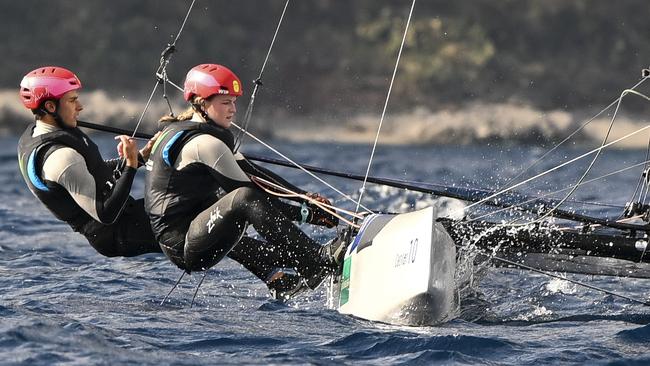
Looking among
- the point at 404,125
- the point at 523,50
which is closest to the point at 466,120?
the point at 404,125

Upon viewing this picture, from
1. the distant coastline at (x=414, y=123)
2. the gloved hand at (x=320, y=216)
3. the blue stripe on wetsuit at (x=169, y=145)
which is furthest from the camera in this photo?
the distant coastline at (x=414, y=123)

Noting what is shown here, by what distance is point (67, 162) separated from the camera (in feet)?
17.7

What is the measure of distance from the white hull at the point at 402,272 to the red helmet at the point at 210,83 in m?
0.91

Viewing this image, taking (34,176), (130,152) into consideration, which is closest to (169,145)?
(130,152)

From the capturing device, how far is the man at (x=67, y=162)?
538cm

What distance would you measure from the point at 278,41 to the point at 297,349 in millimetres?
30917

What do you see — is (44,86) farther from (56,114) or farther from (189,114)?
(189,114)

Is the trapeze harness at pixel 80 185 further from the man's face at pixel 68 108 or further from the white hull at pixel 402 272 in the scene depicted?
the white hull at pixel 402 272

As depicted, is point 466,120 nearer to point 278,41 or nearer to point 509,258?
point 278,41

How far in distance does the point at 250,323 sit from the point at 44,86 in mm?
1466

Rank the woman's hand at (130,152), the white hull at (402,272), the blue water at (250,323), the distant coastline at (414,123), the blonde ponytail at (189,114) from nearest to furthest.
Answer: the blue water at (250,323) < the white hull at (402,272) < the woman's hand at (130,152) < the blonde ponytail at (189,114) < the distant coastline at (414,123)

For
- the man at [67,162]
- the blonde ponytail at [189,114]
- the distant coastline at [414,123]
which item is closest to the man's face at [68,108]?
the man at [67,162]

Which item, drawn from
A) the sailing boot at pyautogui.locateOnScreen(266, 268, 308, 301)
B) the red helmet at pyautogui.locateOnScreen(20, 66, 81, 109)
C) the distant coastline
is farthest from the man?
the distant coastline

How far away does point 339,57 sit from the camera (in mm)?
34562
